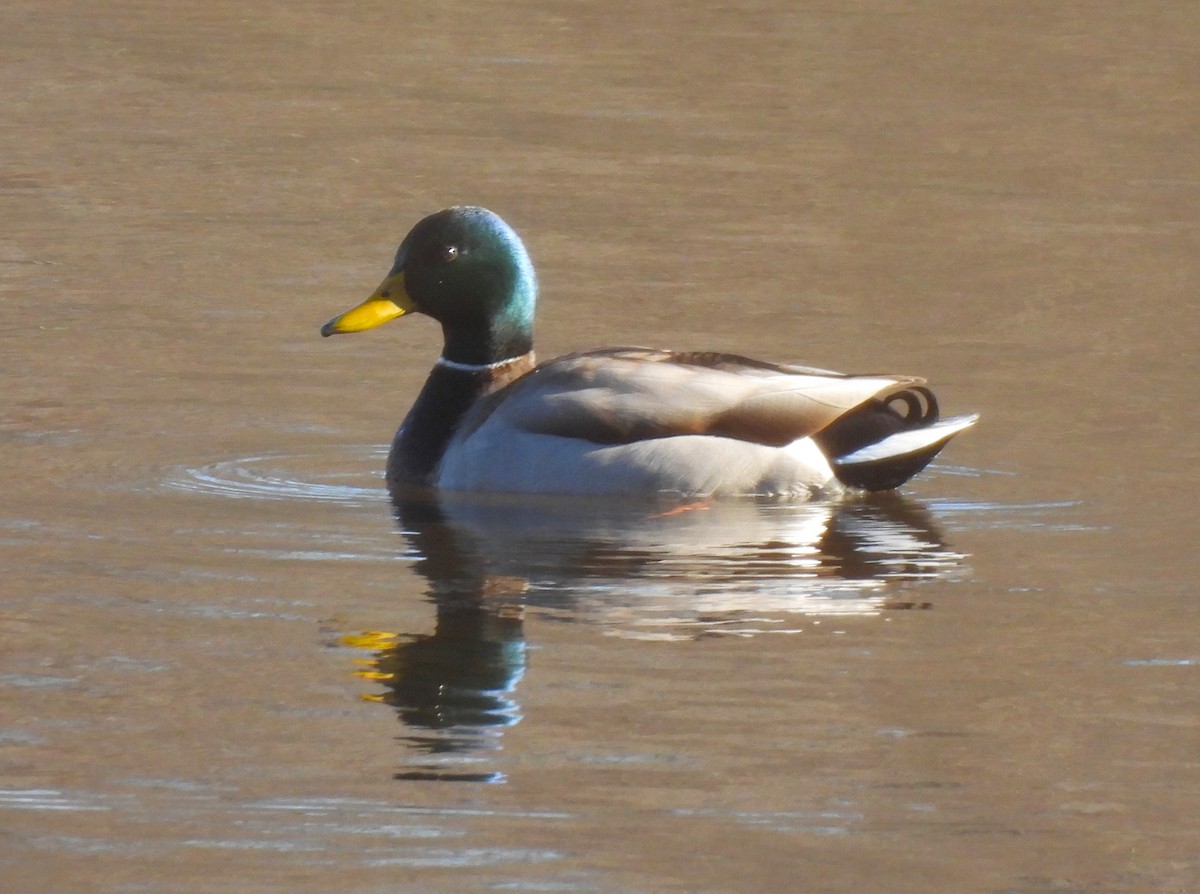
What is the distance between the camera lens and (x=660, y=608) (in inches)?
278

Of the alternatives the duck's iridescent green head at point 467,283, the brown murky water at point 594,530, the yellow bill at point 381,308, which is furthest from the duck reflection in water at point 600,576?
the duck's iridescent green head at point 467,283

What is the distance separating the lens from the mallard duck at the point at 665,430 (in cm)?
865

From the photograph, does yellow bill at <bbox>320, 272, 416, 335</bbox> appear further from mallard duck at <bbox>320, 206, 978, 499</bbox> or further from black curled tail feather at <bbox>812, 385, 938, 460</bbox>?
black curled tail feather at <bbox>812, 385, 938, 460</bbox>

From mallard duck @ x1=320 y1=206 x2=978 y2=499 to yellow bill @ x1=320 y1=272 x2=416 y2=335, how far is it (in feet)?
0.04

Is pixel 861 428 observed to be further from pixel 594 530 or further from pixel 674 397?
pixel 594 530

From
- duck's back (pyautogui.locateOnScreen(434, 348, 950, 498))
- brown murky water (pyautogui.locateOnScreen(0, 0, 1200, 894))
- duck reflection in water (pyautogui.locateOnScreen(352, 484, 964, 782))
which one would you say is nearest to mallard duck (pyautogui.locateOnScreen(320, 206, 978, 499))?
duck's back (pyautogui.locateOnScreen(434, 348, 950, 498))

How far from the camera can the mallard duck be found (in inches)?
340

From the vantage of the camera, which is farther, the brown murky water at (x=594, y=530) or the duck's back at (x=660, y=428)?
the duck's back at (x=660, y=428)

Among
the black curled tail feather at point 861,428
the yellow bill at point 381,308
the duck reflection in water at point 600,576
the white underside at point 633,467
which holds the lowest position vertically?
the duck reflection in water at point 600,576

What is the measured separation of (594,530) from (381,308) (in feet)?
5.27

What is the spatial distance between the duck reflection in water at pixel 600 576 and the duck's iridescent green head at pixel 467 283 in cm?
88

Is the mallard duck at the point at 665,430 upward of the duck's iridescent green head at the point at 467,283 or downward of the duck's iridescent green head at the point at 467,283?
downward

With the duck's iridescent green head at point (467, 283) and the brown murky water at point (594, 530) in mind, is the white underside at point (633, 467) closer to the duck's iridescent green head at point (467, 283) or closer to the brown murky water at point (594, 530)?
the brown murky water at point (594, 530)

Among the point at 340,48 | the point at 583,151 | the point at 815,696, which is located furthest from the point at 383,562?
the point at 340,48
